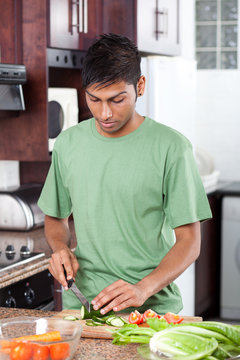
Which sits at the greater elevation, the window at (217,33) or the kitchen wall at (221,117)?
the window at (217,33)

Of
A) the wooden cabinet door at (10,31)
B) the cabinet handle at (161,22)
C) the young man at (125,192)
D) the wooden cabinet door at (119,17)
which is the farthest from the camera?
the cabinet handle at (161,22)

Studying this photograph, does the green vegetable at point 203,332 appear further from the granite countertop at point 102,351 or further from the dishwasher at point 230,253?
the dishwasher at point 230,253

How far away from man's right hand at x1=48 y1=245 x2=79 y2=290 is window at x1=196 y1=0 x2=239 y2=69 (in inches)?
142

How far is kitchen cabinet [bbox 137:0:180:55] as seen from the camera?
355 cm

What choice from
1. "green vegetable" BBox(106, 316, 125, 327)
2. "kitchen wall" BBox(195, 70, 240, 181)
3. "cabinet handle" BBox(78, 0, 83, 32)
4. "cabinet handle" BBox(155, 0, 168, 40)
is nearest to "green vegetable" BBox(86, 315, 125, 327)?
"green vegetable" BBox(106, 316, 125, 327)

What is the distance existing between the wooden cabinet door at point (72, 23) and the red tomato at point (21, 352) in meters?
1.84

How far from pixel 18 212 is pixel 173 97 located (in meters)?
1.25

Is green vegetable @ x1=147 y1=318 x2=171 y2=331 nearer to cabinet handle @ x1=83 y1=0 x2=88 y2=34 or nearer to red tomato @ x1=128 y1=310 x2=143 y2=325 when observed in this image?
red tomato @ x1=128 y1=310 x2=143 y2=325

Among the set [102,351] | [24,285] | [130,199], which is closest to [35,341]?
[102,351]

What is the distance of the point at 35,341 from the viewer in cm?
132

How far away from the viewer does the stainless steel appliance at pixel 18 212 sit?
2.90 meters

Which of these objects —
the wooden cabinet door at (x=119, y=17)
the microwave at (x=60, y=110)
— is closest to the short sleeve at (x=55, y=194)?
the microwave at (x=60, y=110)

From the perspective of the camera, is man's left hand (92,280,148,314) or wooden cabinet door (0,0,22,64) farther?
wooden cabinet door (0,0,22,64)

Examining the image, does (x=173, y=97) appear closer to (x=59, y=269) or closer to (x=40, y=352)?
(x=59, y=269)
